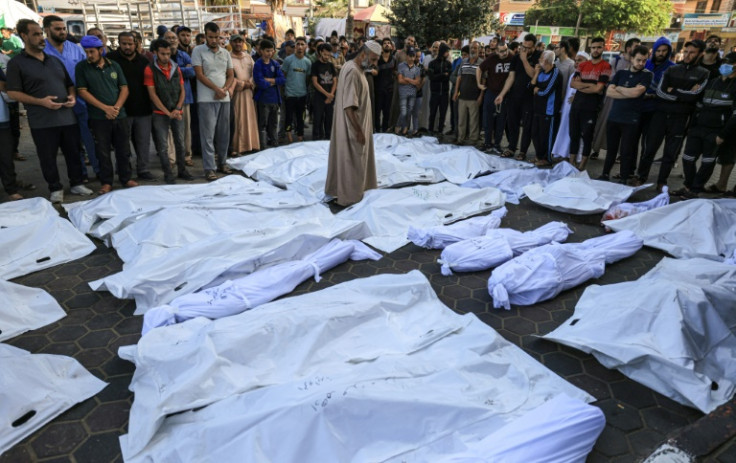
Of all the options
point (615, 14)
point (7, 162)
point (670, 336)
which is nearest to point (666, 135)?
point (670, 336)

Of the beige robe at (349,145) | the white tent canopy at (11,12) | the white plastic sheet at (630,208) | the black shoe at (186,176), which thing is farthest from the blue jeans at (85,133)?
the white tent canopy at (11,12)

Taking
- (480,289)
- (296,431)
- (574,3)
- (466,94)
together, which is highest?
(574,3)

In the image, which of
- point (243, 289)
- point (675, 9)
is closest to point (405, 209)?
point (243, 289)

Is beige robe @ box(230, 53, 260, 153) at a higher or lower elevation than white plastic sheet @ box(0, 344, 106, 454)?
higher

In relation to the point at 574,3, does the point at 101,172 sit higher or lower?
lower

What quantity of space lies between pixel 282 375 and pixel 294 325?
0.98 ft

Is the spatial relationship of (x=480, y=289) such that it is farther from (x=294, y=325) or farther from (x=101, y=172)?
(x=101, y=172)

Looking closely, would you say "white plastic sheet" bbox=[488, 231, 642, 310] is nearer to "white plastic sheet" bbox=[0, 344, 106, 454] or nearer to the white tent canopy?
"white plastic sheet" bbox=[0, 344, 106, 454]

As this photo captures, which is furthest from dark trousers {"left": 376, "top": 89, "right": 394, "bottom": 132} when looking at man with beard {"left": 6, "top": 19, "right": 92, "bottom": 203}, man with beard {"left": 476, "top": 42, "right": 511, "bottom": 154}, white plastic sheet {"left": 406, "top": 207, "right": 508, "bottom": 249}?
man with beard {"left": 6, "top": 19, "right": 92, "bottom": 203}

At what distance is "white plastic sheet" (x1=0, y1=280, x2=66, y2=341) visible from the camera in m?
2.94

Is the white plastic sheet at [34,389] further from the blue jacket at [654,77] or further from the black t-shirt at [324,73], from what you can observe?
the blue jacket at [654,77]

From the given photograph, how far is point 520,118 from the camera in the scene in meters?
7.52

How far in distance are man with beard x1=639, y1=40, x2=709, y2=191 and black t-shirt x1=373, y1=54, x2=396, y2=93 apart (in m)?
4.78

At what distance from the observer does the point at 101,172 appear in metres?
5.48
